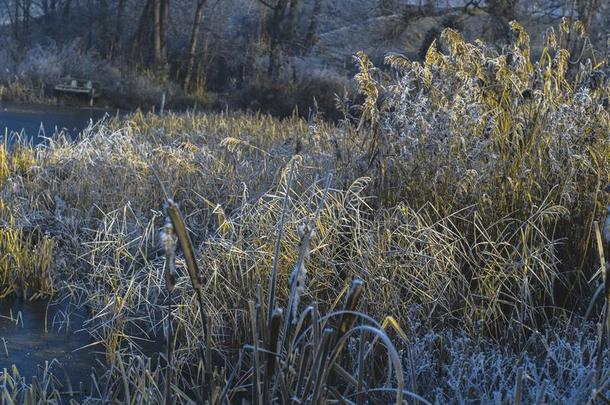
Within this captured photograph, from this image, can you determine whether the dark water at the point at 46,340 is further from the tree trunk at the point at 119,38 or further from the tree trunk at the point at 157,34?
the tree trunk at the point at 119,38

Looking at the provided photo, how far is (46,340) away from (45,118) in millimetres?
10101

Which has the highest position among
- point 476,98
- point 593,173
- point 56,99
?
point 476,98

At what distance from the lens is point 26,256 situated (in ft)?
14.6

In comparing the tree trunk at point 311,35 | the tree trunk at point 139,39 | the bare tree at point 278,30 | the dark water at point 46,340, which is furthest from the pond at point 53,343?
the tree trunk at point 311,35

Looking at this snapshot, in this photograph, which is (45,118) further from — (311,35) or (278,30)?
(311,35)

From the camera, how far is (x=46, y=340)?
389 cm

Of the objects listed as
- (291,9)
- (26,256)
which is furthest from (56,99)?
(26,256)

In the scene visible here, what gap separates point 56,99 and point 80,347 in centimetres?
1334

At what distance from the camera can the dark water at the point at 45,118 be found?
11713 millimetres

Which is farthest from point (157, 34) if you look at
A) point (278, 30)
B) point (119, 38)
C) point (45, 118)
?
point (45, 118)

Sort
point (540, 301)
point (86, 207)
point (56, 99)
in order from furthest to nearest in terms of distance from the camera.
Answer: point (56, 99) < point (86, 207) < point (540, 301)

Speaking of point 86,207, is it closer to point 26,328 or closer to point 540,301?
point 26,328

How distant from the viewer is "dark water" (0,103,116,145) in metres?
11.7

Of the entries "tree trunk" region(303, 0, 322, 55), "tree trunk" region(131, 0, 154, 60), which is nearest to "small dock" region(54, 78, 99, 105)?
"tree trunk" region(131, 0, 154, 60)
